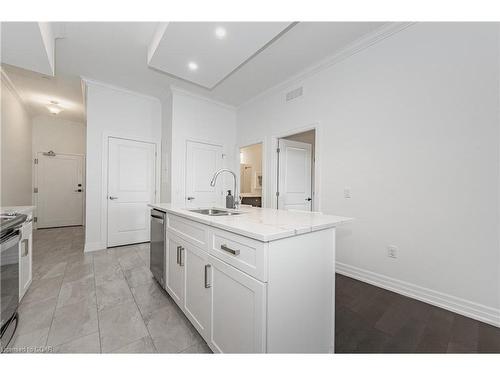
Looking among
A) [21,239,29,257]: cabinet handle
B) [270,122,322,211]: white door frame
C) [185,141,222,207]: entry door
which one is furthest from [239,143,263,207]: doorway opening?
[21,239,29,257]: cabinet handle

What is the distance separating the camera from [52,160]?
5.25 metres

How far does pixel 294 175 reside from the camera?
3.85 m

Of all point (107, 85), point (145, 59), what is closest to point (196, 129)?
point (145, 59)

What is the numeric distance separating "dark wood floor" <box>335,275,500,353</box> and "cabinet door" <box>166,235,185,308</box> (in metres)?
1.21

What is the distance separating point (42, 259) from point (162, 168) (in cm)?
219

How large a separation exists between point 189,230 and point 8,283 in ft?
4.01

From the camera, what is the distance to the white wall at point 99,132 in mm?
3346

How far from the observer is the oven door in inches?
50.6

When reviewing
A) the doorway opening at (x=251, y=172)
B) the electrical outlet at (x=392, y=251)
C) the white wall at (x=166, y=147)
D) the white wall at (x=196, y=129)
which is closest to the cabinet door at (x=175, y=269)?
the white wall at (x=196, y=129)

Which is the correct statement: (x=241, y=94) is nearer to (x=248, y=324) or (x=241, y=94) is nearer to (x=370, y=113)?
(x=370, y=113)

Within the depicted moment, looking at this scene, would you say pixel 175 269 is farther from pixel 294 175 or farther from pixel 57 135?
pixel 57 135

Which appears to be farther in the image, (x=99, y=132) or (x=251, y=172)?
(x=251, y=172)

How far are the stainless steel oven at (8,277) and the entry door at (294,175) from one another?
3.15 m
